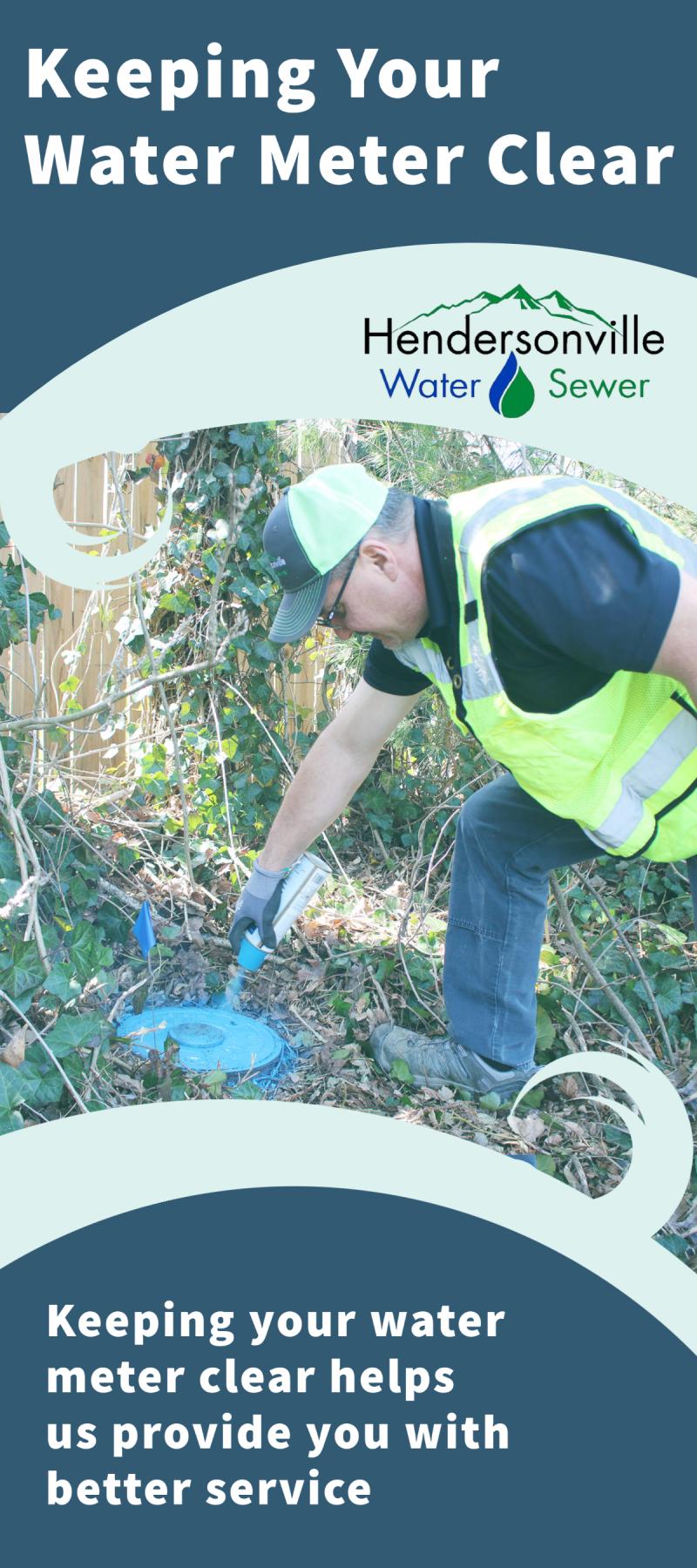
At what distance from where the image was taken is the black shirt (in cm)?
216

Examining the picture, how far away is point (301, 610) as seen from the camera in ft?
8.11

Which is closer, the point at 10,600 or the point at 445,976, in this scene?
the point at 445,976

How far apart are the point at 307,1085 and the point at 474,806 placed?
37.8 inches

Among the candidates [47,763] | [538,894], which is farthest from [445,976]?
[47,763]

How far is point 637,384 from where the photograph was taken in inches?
107

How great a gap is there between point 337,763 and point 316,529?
781 millimetres

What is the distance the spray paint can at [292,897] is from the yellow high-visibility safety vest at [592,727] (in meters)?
0.68

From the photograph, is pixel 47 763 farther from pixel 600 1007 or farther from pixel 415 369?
pixel 600 1007

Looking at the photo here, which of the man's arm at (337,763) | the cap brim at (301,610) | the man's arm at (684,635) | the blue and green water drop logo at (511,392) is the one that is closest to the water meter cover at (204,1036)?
the man's arm at (337,763)

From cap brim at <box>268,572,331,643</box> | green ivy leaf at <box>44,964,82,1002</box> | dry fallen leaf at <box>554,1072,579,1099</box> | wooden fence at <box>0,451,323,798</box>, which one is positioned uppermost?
wooden fence at <box>0,451,323,798</box>

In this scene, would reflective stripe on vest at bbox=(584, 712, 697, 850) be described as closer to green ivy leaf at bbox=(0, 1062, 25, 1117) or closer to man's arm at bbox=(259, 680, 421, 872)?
man's arm at bbox=(259, 680, 421, 872)

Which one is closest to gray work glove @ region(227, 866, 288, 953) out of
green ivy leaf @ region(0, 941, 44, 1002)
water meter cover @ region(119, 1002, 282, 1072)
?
water meter cover @ region(119, 1002, 282, 1072)

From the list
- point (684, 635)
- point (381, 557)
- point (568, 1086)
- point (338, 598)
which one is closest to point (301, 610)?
point (338, 598)

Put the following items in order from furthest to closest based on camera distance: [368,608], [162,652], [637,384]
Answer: [162,652]
[637,384]
[368,608]
